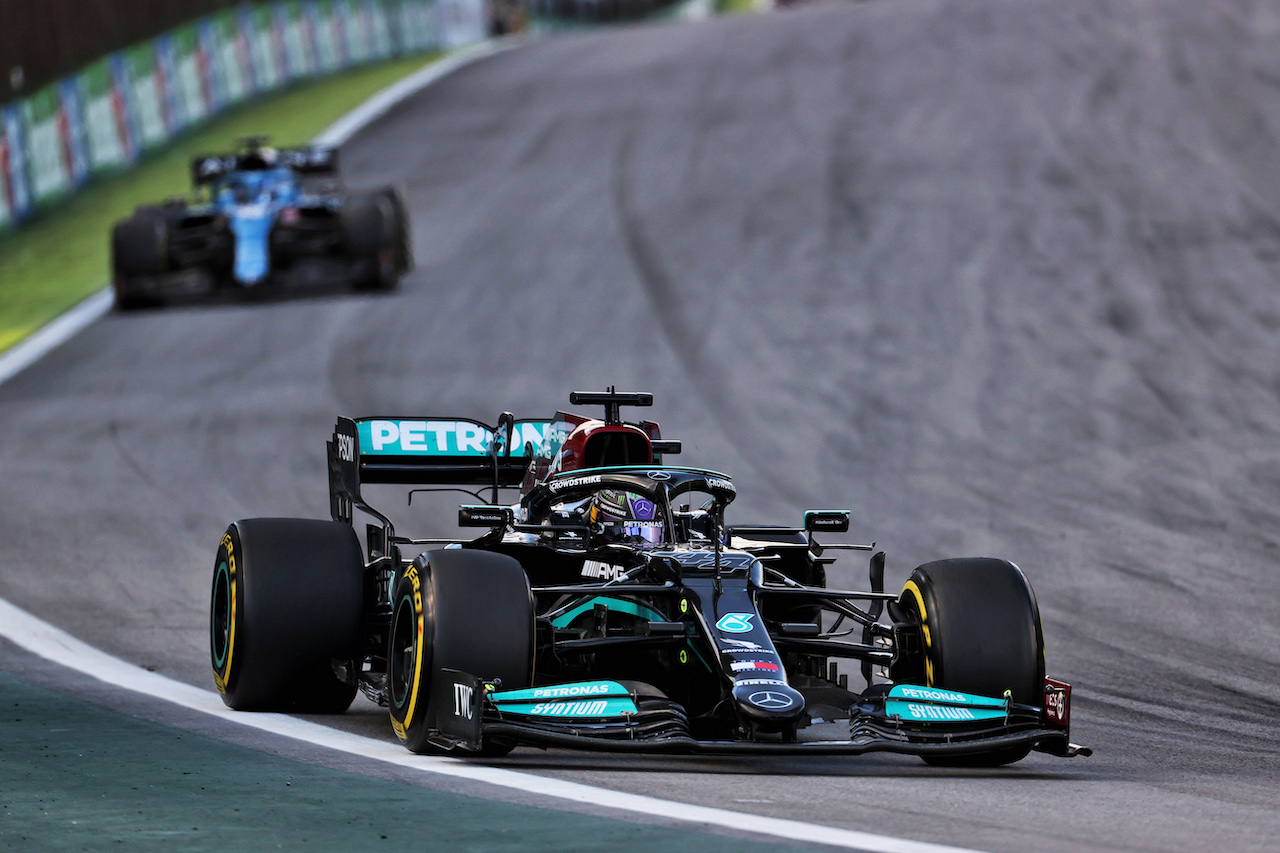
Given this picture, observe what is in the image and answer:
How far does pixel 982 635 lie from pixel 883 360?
442 inches

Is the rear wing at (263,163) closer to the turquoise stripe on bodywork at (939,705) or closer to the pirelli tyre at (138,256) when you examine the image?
the pirelli tyre at (138,256)

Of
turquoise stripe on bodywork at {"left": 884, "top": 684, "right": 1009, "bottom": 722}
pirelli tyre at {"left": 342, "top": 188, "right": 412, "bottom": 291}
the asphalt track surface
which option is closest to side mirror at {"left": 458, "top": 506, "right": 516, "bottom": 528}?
the asphalt track surface

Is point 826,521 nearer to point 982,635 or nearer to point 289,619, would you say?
point 982,635

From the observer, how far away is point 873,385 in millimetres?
18672

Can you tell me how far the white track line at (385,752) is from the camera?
6.00 metres

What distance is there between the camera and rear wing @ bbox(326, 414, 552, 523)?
10828mm

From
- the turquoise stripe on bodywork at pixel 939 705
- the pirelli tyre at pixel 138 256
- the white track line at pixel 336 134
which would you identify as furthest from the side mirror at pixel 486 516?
the pirelli tyre at pixel 138 256

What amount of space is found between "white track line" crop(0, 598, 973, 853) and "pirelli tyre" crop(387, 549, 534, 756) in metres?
0.22

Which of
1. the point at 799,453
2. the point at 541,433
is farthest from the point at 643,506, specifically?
the point at 799,453

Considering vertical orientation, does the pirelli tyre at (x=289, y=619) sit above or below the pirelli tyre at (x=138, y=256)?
below

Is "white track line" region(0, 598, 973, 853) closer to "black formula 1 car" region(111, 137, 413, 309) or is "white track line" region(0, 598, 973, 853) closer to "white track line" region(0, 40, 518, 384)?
"white track line" region(0, 40, 518, 384)

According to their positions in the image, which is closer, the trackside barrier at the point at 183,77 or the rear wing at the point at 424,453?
the rear wing at the point at 424,453

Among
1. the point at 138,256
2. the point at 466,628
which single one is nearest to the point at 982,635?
the point at 466,628

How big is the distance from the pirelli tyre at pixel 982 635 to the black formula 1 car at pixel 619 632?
1 centimetres
